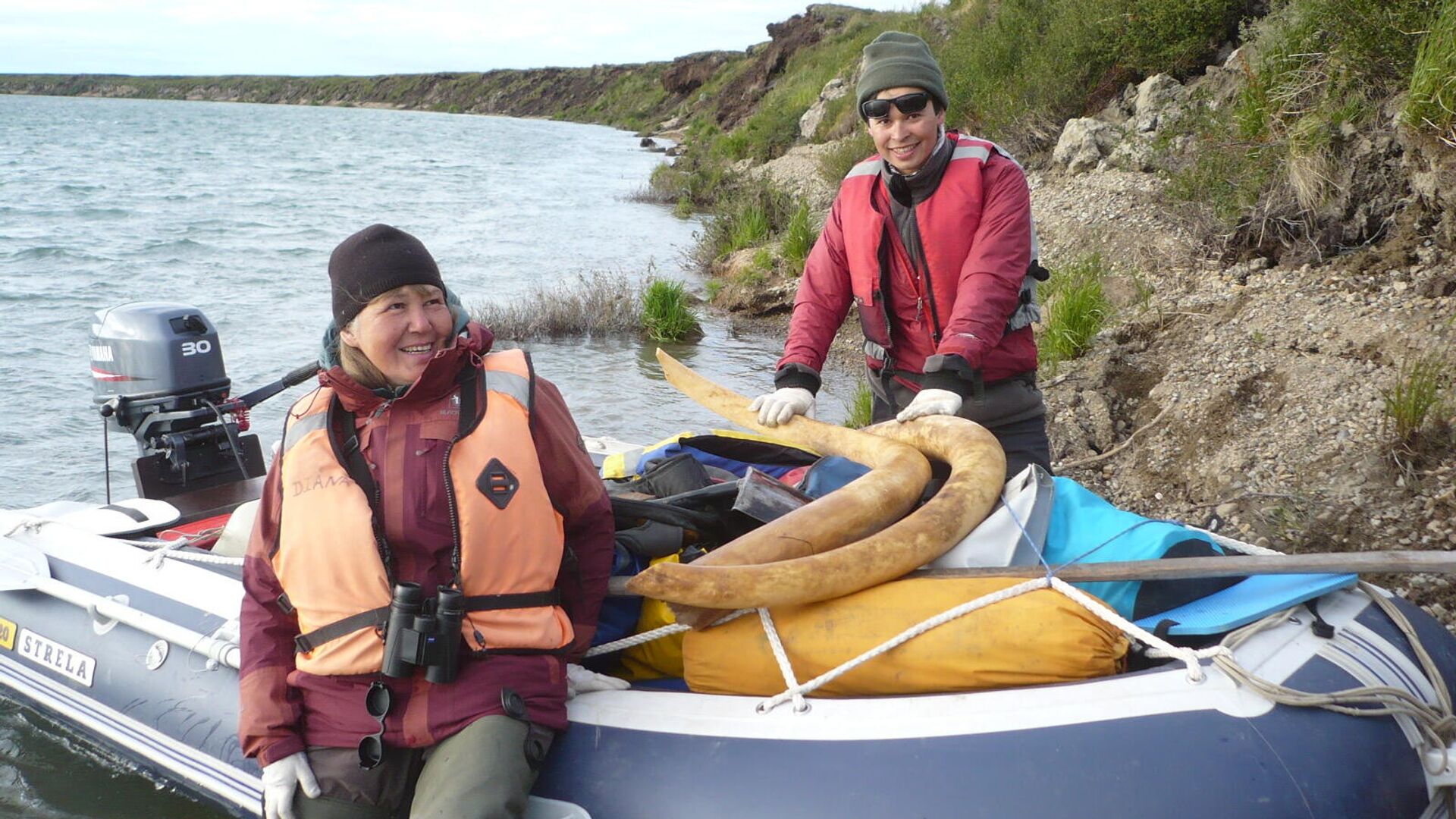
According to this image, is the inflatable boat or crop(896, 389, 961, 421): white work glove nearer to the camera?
the inflatable boat

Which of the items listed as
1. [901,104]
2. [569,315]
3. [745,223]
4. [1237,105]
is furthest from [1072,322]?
[745,223]

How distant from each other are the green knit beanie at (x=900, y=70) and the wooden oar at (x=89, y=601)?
2437mm

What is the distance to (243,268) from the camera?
48.1 feet

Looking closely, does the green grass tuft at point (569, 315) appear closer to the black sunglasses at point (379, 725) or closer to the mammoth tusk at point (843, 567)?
the mammoth tusk at point (843, 567)

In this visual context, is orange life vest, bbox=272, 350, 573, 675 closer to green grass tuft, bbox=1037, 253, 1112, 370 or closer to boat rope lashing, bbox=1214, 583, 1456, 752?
boat rope lashing, bbox=1214, 583, 1456, 752

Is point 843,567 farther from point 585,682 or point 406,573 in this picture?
point 406,573

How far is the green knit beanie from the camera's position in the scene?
3.23m

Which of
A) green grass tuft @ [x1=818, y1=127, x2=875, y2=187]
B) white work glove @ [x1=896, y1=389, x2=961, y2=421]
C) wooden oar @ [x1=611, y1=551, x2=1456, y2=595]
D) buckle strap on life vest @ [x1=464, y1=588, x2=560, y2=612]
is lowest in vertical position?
buckle strap on life vest @ [x1=464, y1=588, x2=560, y2=612]

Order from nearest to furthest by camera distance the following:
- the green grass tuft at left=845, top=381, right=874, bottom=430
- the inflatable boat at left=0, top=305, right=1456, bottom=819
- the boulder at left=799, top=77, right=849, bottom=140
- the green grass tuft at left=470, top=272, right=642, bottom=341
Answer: the inflatable boat at left=0, top=305, right=1456, bottom=819 → the green grass tuft at left=845, top=381, right=874, bottom=430 → the green grass tuft at left=470, top=272, right=642, bottom=341 → the boulder at left=799, top=77, right=849, bottom=140

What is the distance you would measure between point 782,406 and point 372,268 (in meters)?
1.33

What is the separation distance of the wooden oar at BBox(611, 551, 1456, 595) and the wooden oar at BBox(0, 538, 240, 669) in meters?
2.04

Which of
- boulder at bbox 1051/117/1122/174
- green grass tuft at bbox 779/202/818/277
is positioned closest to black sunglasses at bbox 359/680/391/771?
boulder at bbox 1051/117/1122/174

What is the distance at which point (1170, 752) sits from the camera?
211 centimetres

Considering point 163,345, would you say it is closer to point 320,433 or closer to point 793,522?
point 320,433
